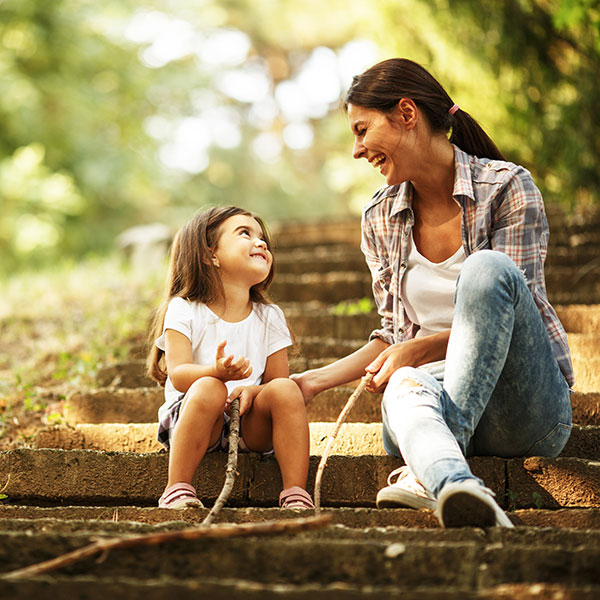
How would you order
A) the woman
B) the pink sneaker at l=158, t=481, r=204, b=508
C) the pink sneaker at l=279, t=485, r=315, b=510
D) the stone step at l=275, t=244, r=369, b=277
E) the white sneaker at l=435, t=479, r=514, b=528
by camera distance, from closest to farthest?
the white sneaker at l=435, t=479, r=514, b=528, the woman, the pink sneaker at l=158, t=481, r=204, b=508, the pink sneaker at l=279, t=485, r=315, b=510, the stone step at l=275, t=244, r=369, b=277

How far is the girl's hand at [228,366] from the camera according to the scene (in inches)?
87.3

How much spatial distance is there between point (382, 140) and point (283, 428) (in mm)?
922

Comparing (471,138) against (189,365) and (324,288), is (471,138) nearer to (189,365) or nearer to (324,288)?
(189,365)

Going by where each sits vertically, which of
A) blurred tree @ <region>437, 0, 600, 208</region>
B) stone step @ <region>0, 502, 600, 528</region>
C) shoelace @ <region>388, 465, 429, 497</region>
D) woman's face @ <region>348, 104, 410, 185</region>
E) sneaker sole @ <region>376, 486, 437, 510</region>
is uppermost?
blurred tree @ <region>437, 0, 600, 208</region>

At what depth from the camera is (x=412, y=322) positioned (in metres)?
2.49

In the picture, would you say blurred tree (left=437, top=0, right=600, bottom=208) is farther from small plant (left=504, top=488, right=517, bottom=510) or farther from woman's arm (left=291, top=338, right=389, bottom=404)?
small plant (left=504, top=488, right=517, bottom=510)

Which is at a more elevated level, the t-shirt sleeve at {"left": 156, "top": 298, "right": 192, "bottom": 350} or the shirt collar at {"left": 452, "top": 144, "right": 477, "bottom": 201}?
the shirt collar at {"left": 452, "top": 144, "right": 477, "bottom": 201}

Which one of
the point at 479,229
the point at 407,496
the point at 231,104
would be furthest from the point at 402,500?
the point at 231,104

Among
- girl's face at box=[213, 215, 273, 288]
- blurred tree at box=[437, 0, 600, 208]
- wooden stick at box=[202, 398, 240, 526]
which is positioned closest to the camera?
wooden stick at box=[202, 398, 240, 526]

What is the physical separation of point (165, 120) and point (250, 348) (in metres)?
11.3

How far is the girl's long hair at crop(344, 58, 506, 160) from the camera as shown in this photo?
240 centimetres

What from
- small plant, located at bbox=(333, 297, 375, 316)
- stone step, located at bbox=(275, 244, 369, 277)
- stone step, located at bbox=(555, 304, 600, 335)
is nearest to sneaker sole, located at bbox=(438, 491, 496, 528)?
stone step, located at bbox=(555, 304, 600, 335)

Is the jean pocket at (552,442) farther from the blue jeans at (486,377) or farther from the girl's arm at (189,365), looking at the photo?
the girl's arm at (189,365)

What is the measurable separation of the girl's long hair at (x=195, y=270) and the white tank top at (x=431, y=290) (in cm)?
55
